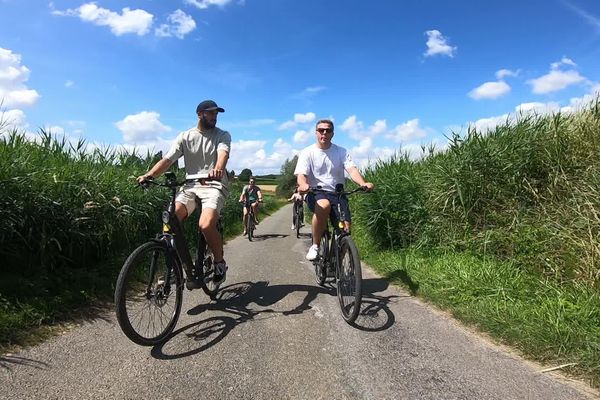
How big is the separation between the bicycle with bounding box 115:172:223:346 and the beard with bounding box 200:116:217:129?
0.82 meters

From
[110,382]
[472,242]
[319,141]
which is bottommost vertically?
[110,382]

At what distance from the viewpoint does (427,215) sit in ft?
23.8

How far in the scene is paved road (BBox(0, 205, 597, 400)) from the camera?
281cm

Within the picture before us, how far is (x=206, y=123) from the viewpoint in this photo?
4793 mm

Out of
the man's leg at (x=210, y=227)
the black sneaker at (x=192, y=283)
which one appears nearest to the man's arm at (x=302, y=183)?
the man's leg at (x=210, y=227)

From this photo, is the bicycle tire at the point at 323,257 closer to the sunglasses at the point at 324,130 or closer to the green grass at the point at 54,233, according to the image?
the sunglasses at the point at 324,130

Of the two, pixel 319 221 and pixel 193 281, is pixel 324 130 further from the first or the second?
pixel 193 281

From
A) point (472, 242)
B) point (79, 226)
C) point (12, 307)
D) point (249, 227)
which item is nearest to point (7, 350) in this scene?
point (12, 307)

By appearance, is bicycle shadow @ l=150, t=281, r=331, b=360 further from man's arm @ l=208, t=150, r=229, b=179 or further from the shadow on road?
man's arm @ l=208, t=150, r=229, b=179

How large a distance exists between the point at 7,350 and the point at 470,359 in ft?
11.5

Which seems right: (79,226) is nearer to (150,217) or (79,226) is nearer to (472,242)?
(150,217)

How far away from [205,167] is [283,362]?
8.02ft

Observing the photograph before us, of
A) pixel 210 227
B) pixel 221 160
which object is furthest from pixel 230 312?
pixel 221 160

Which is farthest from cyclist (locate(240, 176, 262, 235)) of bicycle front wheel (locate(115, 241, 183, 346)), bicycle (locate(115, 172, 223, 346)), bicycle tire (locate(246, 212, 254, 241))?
bicycle front wheel (locate(115, 241, 183, 346))
